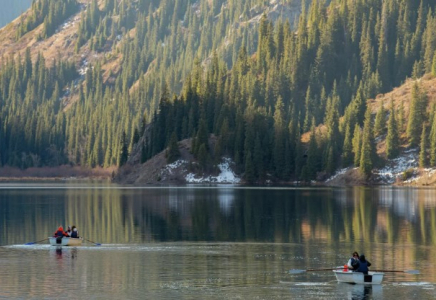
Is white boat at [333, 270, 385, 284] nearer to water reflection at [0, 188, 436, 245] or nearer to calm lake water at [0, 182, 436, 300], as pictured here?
Result: calm lake water at [0, 182, 436, 300]

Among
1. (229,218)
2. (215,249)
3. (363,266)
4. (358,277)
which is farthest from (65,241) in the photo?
(363,266)

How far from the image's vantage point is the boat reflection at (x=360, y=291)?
6756 cm

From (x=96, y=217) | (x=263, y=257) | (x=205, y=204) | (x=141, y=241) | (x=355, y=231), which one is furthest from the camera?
(x=205, y=204)

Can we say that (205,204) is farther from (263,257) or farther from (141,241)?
(263,257)

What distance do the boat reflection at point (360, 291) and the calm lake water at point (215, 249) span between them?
0.08 metres

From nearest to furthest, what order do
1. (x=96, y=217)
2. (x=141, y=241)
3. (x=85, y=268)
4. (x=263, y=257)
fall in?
(x=85, y=268) → (x=263, y=257) → (x=141, y=241) → (x=96, y=217)

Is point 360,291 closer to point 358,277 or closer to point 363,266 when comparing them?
point 358,277

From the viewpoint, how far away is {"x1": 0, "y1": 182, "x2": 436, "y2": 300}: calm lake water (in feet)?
229

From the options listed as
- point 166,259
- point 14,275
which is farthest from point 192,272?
point 14,275

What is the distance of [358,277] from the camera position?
7288 centimetres

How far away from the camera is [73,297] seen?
214 ft

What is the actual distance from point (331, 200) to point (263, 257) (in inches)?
3196

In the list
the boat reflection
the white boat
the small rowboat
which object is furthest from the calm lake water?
the small rowboat

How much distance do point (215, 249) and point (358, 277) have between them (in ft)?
80.6
